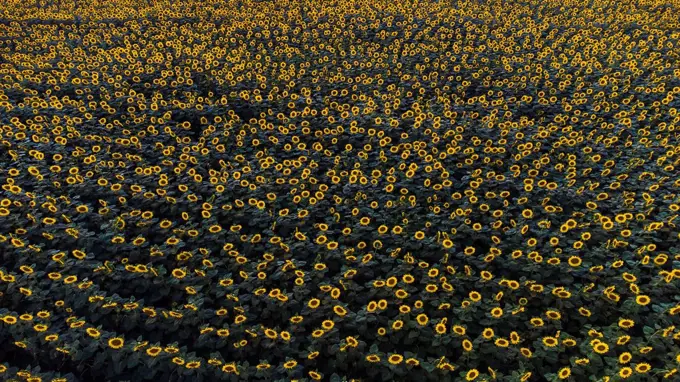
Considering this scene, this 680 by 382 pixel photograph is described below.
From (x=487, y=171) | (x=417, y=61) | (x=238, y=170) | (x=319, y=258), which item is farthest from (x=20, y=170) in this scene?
(x=417, y=61)

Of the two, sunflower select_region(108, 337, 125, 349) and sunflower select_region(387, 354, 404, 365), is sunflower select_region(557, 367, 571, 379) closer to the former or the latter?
sunflower select_region(387, 354, 404, 365)

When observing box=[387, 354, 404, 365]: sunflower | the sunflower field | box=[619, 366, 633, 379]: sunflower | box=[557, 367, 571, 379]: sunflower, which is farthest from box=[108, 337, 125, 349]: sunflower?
box=[619, 366, 633, 379]: sunflower

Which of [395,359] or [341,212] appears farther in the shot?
[341,212]

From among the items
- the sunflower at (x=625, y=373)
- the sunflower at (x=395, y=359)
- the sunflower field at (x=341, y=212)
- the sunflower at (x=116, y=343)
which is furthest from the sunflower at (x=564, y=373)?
the sunflower at (x=116, y=343)

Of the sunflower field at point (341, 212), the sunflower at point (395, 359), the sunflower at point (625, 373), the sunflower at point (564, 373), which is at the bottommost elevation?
the sunflower at point (625, 373)

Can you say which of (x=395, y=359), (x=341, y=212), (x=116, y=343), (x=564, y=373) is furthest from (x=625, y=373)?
(x=116, y=343)

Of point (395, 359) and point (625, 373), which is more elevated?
point (395, 359)

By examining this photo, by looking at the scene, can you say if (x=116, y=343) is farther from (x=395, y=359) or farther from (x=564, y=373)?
(x=564, y=373)

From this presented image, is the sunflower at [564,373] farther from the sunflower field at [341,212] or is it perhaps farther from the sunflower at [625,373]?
the sunflower at [625,373]
